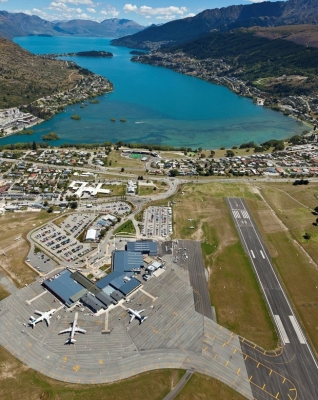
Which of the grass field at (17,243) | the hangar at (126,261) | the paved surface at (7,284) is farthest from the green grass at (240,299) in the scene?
the paved surface at (7,284)

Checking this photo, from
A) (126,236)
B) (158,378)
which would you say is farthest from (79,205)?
(158,378)

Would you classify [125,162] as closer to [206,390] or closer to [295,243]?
[295,243]

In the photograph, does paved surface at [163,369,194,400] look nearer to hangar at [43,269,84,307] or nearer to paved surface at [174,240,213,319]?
paved surface at [174,240,213,319]

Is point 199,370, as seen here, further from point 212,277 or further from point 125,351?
point 212,277

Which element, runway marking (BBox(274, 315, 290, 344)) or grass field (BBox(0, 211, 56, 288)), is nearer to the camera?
runway marking (BBox(274, 315, 290, 344))

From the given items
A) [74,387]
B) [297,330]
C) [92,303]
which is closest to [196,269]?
[297,330]

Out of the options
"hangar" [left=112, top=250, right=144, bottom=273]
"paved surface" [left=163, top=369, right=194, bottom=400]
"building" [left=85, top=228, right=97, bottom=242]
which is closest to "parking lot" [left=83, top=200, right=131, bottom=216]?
"building" [left=85, top=228, right=97, bottom=242]

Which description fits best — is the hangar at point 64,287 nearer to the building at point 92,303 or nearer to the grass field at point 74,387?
the building at point 92,303
